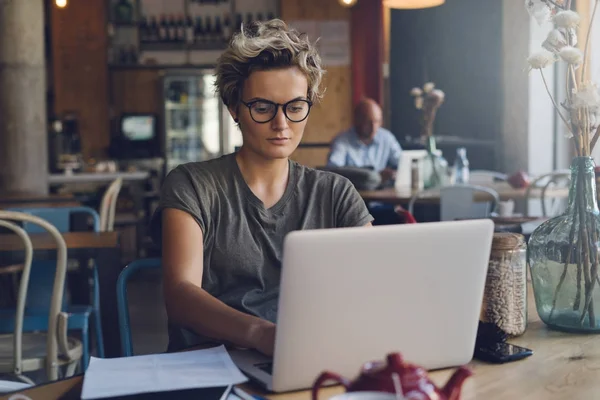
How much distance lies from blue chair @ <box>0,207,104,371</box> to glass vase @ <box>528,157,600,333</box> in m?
1.78

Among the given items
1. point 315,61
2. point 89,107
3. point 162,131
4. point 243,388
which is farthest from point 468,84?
point 243,388

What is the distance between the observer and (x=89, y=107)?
890 centimetres

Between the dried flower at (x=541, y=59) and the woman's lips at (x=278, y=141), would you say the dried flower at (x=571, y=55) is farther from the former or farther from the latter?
the woman's lips at (x=278, y=141)

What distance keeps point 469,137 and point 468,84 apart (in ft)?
1.63

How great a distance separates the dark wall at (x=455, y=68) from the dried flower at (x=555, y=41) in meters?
5.15

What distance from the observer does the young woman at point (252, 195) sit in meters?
1.58

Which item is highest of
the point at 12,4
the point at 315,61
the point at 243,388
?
the point at 12,4

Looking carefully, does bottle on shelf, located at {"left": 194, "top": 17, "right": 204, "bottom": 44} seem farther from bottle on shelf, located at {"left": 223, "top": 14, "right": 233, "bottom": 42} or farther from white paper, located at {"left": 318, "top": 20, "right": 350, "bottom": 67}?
white paper, located at {"left": 318, "top": 20, "right": 350, "bottom": 67}

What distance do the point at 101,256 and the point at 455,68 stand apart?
5.23 metres

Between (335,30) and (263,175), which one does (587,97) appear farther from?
(335,30)

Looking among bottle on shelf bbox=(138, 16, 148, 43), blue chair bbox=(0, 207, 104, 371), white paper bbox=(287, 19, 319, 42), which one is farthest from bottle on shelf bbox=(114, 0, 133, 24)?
blue chair bbox=(0, 207, 104, 371)

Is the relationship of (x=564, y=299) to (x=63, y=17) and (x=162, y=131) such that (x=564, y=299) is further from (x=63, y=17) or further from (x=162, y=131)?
(x=63, y=17)

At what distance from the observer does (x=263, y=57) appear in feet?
5.37

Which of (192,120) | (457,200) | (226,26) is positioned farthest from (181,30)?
(457,200)
